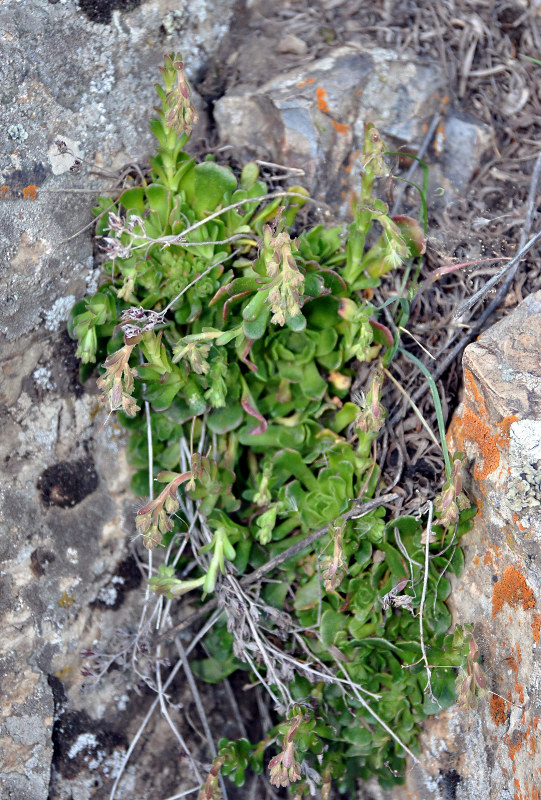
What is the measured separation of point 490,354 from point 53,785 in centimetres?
206

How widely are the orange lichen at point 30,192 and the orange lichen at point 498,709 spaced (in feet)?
7.38

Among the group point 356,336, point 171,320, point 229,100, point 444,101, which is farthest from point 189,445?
point 444,101

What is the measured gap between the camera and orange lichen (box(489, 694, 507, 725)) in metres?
2.06

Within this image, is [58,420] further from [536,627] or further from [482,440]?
[536,627]

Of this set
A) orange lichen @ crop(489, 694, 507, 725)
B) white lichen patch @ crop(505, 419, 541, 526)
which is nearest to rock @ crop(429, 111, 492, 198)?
white lichen patch @ crop(505, 419, 541, 526)

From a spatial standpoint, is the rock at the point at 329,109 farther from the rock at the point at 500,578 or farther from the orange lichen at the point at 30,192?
the rock at the point at 500,578

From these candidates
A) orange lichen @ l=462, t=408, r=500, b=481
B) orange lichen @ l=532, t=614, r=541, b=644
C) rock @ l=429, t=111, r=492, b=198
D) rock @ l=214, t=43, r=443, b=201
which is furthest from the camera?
rock @ l=429, t=111, r=492, b=198

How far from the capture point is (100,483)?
250 cm

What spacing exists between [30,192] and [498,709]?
2.29m

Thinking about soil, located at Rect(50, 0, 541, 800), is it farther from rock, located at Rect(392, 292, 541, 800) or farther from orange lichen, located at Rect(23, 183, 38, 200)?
orange lichen, located at Rect(23, 183, 38, 200)

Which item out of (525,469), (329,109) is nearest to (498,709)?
(525,469)

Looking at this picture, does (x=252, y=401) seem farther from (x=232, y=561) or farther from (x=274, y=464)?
(x=232, y=561)

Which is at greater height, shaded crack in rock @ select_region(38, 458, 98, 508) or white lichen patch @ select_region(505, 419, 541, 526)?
shaded crack in rock @ select_region(38, 458, 98, 508)

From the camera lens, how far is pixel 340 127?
8.83 ft
